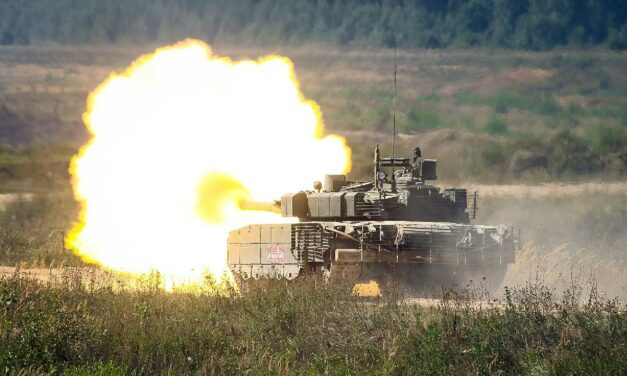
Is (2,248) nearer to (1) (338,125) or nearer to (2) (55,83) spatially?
(2) (55,83)

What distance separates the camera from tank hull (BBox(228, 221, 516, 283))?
28.0m

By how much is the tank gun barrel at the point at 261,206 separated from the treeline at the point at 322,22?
1331cm

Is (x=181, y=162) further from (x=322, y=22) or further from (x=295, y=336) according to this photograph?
(x=322, y=22)

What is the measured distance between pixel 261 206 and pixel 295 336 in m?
10.6

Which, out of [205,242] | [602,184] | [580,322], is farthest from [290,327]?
[602,184]

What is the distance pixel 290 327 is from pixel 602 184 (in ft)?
68.1

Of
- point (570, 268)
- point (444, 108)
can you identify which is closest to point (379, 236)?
point (570, 268)

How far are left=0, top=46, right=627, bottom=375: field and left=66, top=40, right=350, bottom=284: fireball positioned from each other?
164cm

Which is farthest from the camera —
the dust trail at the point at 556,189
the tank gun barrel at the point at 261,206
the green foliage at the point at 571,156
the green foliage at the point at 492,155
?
the green foliage at the point at 492,155

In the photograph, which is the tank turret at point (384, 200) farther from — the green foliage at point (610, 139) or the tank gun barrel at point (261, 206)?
the green foliage at point (610, 139)

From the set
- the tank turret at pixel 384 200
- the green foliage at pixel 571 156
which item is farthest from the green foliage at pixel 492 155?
the tank turret at pixel 384 200

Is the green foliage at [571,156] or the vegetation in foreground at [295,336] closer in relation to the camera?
the vegetation in foreground at [295,336]

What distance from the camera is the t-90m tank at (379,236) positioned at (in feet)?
92.0

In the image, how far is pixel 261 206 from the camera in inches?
1265
